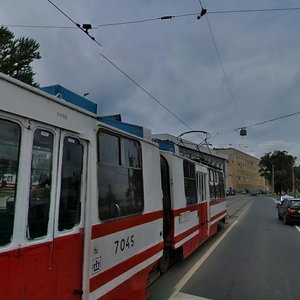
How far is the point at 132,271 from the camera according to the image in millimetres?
5773

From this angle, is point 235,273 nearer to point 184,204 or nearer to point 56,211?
point 184,204

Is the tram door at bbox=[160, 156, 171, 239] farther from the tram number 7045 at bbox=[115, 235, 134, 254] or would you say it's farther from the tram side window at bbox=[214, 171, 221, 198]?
the tram side window at bbox=[214, 171, 221, 198]

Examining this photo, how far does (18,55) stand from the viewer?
64.4 ft

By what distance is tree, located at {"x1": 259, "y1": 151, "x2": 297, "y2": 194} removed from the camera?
4823 inches

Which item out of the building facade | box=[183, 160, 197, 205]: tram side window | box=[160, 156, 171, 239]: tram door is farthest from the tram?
the building facade

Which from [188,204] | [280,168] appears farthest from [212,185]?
[280,168]

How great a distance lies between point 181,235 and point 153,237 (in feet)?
9.76

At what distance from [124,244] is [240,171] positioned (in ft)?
461

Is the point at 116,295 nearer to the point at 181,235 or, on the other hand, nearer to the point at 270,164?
the point at 181,235

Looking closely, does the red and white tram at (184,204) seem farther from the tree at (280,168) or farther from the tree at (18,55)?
the tree at (280,168)

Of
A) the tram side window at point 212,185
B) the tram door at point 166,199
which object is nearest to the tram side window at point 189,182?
the tram door at point 166,199

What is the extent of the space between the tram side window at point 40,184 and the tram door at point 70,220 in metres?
0.17

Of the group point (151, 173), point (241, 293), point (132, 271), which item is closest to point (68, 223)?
point (132, 271)

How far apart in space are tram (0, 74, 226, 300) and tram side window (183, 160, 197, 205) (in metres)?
3.57
